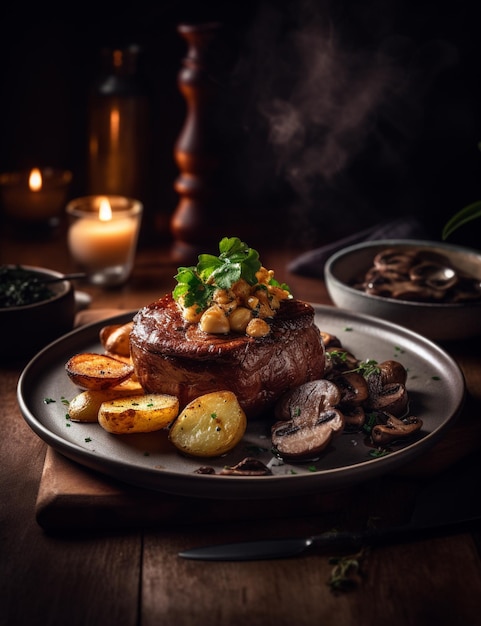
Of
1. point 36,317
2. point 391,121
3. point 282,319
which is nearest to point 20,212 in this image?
point 36,317

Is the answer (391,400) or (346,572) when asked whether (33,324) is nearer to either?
(391,400)

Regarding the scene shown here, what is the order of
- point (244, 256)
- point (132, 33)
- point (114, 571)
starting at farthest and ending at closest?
point (132, 33) < point (244, 256) < point (114, 571)

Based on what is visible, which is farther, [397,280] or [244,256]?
[397,280]

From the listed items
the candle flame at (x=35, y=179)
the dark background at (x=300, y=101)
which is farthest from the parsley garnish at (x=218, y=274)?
the candle flame at (x=35, y=179)

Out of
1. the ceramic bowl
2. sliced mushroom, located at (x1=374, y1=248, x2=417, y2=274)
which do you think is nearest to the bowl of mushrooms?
sliced mushroom, located at (x1=374, y1=248, x2=417, y2=274)

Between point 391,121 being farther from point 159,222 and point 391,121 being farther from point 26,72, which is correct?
point 26,72

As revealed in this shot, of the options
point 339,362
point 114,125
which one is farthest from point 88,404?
point 114,125
